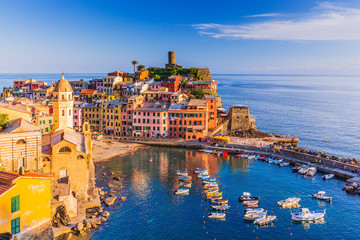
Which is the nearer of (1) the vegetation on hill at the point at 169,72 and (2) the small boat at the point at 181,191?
(2) the small boat at the point at 181,191

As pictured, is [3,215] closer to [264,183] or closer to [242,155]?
[264,183]

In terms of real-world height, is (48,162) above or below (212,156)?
above

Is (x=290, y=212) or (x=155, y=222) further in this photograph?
(x=290, y=212)

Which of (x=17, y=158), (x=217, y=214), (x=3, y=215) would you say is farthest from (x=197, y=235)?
(x=17, y=158)

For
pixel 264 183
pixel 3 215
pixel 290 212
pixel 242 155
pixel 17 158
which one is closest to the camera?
pixel 3 215

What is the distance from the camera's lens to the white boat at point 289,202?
46.2 m

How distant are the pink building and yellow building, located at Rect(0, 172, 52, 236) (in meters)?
55.3

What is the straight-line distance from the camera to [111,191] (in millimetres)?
50062

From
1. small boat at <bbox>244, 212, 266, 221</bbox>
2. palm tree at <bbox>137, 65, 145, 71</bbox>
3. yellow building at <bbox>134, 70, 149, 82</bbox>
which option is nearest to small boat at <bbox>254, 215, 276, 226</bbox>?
small boat at <bbox>244, 212, 266, 221</bbox>

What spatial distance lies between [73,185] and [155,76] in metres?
86.8

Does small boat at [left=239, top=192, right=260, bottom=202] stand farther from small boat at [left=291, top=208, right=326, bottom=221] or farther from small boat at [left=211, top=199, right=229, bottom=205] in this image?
small boat at [left=291, top=208, right=326, bottom=221]

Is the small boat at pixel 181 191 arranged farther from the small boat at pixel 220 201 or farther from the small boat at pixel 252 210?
the small boat at pixel 252 210

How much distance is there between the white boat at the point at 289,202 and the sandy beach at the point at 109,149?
3945 centimetres

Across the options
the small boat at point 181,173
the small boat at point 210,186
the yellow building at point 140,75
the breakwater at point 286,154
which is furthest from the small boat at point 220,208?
the yellow building at point 140,75
